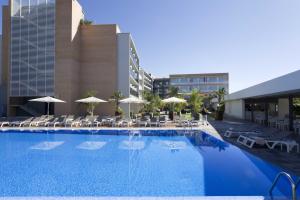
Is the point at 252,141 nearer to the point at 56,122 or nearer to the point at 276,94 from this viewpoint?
the point at 276,94

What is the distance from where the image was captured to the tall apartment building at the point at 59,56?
2694cm

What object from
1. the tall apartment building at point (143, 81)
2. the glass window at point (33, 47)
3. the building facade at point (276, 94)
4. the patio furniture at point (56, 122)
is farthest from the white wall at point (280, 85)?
the tall apartment building at point (143, 81)

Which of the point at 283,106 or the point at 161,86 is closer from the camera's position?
the point at 283,106

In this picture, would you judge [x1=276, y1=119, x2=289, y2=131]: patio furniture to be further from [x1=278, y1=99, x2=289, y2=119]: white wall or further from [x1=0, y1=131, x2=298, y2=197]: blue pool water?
[x1=278, y1=99, x2=289, y2=119]: white wall

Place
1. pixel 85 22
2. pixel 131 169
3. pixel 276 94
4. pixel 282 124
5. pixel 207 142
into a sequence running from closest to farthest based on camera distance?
pixel 131 169 < pixel 207 142 < pixel 276 94 < pixel 282 124 < pixel 85 22

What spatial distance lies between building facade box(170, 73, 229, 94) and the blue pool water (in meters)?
57.4

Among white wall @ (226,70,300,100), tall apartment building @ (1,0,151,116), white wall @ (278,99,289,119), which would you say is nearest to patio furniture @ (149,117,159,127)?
white wall @ (226,70,300,100)

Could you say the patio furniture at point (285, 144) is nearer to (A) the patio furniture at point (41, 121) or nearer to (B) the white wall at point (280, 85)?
(B) the white wall at point (280, 85)

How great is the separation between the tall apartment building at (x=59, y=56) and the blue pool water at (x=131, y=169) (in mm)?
14748

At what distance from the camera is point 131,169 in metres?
8.05

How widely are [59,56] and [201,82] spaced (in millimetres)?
48953

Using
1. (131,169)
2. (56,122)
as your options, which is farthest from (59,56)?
(131,169)

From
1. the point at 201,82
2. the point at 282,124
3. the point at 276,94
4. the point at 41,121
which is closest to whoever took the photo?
the point at 276,94

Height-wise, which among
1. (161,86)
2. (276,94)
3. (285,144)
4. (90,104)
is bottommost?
(285,144)
